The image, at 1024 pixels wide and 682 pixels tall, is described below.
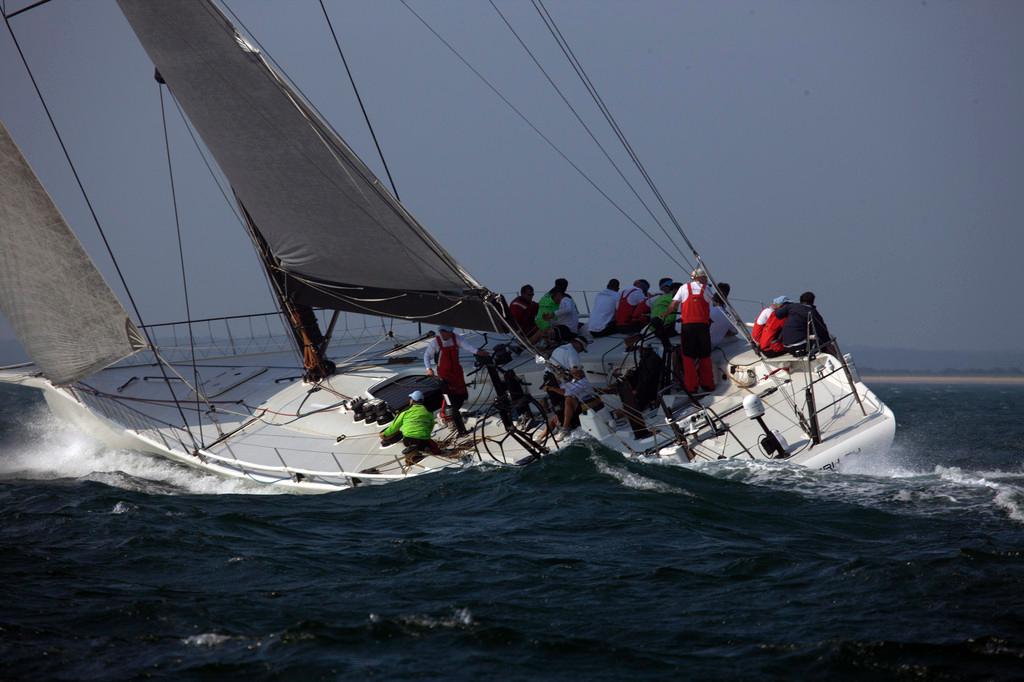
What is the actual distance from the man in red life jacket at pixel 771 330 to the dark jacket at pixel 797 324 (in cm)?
6

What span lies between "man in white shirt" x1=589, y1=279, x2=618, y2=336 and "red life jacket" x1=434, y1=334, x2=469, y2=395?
2.13 metres

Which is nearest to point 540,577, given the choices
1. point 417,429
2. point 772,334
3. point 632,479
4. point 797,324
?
point 632,479

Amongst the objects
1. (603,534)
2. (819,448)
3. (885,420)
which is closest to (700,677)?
(603,534)

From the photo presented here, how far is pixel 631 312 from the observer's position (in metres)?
11.7

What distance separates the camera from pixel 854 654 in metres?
4.73

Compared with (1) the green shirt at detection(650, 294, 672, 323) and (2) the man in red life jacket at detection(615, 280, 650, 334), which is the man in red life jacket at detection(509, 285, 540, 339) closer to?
(2) the man in red life jacket at detection(615, 280, 650, 334)

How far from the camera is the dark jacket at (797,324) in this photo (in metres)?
10.1

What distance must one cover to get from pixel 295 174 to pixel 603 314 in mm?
3716

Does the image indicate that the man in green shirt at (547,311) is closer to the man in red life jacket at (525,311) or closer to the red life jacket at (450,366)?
the man in red life jacket at (525,311)

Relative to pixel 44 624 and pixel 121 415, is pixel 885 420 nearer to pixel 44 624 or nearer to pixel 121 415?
pixel 44 624

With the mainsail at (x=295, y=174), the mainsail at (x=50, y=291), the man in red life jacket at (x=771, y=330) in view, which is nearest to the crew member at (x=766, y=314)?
the man in red life jacket at (x=771, y=330)

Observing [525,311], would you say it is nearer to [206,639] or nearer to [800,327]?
[800,327]

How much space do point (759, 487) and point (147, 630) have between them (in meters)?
4.62

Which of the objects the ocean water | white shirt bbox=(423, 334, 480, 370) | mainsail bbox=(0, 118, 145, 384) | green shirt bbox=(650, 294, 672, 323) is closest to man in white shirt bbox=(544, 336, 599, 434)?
the ocean water
